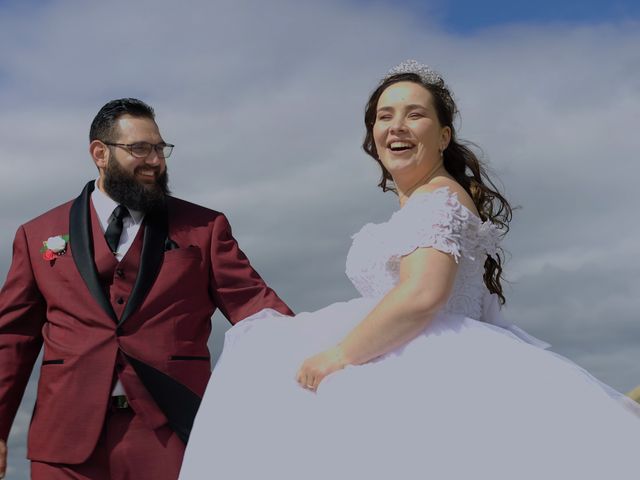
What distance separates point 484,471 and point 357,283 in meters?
0.95

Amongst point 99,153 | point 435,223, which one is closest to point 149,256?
point 99,153

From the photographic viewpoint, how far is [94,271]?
217 inches

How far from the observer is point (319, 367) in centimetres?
401

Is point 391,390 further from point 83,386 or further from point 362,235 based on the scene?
point 83,386

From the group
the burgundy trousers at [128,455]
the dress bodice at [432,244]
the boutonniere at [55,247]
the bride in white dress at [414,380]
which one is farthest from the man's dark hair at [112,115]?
the dress bodice at [432,244]

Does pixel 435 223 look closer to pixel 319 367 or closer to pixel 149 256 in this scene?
pixel 319 367

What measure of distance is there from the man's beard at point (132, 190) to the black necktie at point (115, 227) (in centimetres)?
4

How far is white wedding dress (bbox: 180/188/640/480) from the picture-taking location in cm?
Answer: 371

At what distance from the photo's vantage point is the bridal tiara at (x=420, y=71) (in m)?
4.54

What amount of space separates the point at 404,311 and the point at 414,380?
0.81 feet

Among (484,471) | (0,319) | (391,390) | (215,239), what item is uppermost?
(215,239)

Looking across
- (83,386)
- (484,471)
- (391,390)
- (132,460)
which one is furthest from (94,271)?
(484,471)

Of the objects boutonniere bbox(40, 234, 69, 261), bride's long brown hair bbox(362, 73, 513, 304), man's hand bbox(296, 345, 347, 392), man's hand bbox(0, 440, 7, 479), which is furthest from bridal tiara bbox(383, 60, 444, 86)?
man's hand bbox(0, 440, 7, 479)

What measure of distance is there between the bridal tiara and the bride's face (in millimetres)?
85
